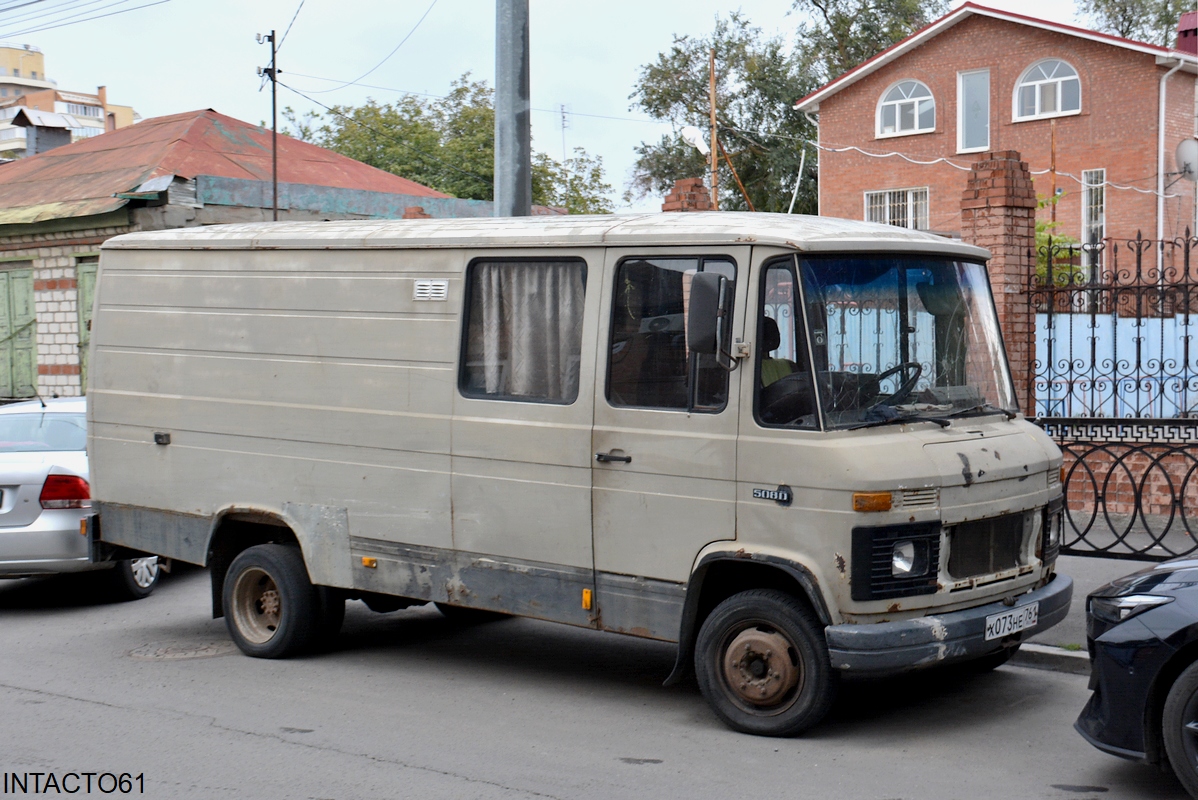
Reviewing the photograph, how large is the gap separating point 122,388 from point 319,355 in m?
1.74

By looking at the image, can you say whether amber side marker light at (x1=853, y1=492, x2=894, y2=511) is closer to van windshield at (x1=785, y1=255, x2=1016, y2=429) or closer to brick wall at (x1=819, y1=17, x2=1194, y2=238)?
van windshield at (x1=785, y1=255, x2=1016, y2=429)

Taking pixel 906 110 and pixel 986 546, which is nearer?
pixel 986 546

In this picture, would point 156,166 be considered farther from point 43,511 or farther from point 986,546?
point 986,546

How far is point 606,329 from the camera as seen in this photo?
603 centimetres

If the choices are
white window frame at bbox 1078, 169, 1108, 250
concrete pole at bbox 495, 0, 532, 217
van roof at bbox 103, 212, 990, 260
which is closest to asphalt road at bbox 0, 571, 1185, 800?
van roof at bbox 103, 212, 990, 260

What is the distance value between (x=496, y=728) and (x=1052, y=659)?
3140 mm

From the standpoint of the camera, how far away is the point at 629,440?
5934mm

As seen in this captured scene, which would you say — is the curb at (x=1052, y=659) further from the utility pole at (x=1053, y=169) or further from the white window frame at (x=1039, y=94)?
the white window frame at (x=1039, y=94)

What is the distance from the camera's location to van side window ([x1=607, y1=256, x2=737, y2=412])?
578 centimetres

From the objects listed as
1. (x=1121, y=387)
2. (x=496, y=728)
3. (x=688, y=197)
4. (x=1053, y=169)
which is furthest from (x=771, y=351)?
(x=1053, y=169)

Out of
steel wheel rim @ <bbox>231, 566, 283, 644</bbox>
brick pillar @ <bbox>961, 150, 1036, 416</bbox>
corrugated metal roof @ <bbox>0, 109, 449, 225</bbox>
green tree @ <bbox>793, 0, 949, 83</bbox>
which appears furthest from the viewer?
green tree @ <bbox>793, 0, 949, 83</bbox>

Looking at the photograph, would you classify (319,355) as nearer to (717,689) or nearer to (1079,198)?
(717,689)

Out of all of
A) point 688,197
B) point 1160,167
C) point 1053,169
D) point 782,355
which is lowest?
point 782,355

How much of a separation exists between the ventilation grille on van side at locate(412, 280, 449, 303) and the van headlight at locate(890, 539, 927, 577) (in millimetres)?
2731
